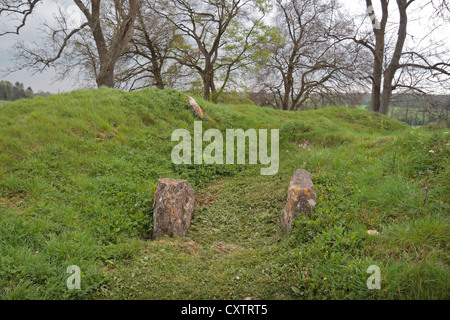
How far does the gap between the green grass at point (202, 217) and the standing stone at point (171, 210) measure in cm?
24

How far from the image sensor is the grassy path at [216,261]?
10.1ft

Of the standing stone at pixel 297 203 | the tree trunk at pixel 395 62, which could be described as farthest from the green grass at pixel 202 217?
the tree trunk at pixel 395 62

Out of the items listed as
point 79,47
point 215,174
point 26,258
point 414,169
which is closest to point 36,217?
point 26,258

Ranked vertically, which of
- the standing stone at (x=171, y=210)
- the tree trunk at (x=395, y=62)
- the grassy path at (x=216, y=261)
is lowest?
the grassy path at (x=216, y=261)

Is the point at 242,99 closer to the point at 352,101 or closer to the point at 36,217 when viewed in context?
the point at 352,101

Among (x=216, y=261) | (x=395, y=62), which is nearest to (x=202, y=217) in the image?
(x=216, y=261)

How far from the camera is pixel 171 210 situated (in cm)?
461

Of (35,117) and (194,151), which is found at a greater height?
(35,117)

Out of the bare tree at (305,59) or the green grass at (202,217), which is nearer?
the green grass at (202,217)

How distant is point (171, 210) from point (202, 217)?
2.71 feet

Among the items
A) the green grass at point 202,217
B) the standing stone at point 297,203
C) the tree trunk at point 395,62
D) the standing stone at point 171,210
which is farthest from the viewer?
the tree trunk at point 395,62

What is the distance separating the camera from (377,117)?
13.3 metres

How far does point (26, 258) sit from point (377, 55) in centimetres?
1560

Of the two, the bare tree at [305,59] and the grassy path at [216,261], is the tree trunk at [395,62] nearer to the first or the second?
the bare tree at [305,59]
